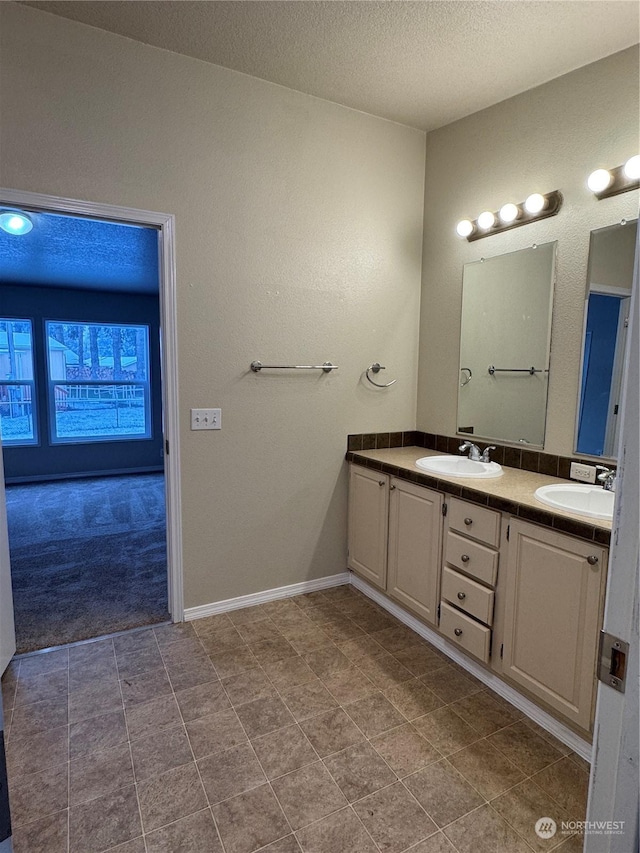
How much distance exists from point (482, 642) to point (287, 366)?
65.1 inches

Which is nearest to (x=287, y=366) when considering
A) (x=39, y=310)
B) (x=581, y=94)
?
(x=581, y=94)

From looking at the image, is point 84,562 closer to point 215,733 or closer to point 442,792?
point 215,733

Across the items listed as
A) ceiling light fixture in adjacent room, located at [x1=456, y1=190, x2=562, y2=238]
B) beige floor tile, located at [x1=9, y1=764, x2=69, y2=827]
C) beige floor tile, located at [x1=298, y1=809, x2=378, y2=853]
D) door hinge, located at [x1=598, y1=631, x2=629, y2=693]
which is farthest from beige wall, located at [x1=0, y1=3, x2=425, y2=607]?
door hinge, located at [x1=598, y1=631, x2=629, y2=693]

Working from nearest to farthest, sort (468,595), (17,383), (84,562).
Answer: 1. (468,595)
2. (84,562)
3. (17,383)

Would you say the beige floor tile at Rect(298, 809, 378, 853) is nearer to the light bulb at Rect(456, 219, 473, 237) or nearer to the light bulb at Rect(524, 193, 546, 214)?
the light bulb at Rect(524, 193, 546, 214)

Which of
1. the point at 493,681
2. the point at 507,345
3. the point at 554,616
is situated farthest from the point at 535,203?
the point at 493,681

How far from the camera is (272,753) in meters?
1.71

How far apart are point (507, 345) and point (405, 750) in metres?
1.92

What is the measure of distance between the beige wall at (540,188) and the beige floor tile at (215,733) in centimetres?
185

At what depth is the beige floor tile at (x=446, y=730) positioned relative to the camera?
177cm

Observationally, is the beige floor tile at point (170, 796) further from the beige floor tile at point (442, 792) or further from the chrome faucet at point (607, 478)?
the chrome faucet at point (607, 478)

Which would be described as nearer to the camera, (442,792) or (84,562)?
(442,792)

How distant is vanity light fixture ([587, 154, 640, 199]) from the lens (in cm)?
191

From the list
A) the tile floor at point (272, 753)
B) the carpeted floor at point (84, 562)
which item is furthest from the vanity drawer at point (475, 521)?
the carpeted floor at point (84, 562)
